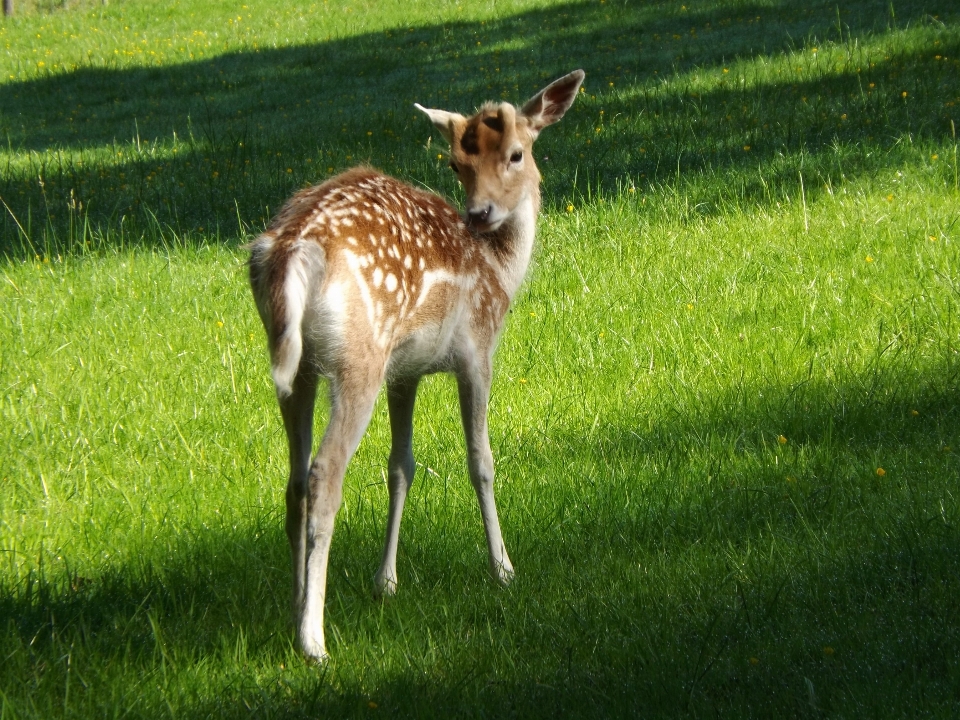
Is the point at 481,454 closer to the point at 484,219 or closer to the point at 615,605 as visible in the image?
the point at 615,605

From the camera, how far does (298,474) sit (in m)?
3.80

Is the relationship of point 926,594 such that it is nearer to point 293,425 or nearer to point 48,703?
point 293,425

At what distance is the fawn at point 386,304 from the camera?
346cm

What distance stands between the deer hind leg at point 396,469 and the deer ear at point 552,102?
4.61ft

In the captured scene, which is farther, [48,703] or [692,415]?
[692,415]

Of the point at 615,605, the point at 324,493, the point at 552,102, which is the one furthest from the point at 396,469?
the point at 552,102

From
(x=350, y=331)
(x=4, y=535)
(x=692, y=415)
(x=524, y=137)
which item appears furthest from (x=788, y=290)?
(x=4, y=535)

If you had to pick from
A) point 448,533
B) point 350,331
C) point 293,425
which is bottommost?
point 448,533

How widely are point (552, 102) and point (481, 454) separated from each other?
175 centimetres

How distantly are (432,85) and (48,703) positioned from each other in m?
12.6

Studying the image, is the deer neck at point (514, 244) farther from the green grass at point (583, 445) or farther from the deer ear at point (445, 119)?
the green grass at point (583, 445)

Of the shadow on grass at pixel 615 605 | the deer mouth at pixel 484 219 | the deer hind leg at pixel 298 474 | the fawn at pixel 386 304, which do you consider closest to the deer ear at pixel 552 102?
the fawn at pixel 386 304

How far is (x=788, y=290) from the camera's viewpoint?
21.1 ft

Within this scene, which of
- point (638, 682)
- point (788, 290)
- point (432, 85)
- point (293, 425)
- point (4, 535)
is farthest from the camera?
point (432, 85)
